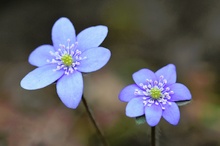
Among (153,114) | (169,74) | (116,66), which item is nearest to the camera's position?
(153,114)

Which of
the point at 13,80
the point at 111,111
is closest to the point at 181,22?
the point at 111,111

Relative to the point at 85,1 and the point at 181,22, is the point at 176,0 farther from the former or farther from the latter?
the point at 85,1

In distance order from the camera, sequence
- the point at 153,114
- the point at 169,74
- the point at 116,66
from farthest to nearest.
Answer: the point at 116,66
the point at 169,74
the point at 153,114

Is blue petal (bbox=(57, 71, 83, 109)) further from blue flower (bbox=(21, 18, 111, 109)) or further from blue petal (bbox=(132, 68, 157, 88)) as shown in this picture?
blue petal (bbox=(132, 68, 157, 88))

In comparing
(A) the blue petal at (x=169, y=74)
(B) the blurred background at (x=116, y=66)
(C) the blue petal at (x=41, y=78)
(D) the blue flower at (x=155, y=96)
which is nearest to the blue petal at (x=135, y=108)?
(D) the blue flower at (x=155, y=96)

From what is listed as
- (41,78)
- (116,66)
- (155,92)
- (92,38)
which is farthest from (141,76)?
(116,66)

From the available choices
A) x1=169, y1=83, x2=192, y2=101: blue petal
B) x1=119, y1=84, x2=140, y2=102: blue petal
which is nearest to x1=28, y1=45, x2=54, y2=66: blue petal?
x1=119, y1=84, x2=140, y2=102: blue petal

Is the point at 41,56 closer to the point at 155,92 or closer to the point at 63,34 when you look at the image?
the point at 63,34
